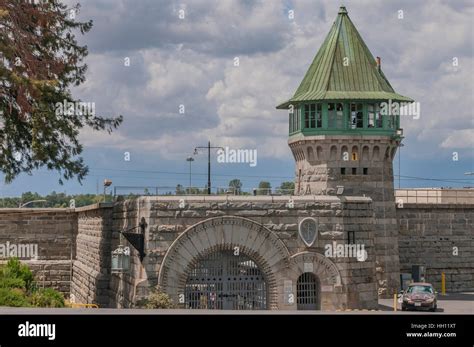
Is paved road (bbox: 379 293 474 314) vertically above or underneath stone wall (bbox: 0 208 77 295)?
underneath

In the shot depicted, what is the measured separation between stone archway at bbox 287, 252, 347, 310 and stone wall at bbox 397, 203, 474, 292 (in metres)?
19.4

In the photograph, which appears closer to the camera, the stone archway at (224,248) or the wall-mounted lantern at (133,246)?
the stone archway at (224,248)

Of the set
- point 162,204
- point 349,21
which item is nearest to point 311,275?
point 162,204

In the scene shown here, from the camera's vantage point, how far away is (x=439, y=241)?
5003 centimetres

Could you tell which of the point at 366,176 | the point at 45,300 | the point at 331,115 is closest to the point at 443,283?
the point at 366,176

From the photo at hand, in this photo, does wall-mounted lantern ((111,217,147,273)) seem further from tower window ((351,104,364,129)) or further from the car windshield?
tower window ((351,104,364,129))

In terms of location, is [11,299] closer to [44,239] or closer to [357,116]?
[44,239]

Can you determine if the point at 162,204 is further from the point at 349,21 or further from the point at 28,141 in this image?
the point at 349,21

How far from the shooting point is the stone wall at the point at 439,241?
161 feet

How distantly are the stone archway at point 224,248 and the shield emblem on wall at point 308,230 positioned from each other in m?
0.83

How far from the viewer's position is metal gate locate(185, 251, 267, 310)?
29281 mm

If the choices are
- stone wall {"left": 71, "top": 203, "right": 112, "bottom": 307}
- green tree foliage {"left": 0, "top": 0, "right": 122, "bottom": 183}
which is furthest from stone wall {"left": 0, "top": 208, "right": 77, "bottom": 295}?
green tree foliage {"left": 0, "top": 0, "right": 122, "bottom": 183}

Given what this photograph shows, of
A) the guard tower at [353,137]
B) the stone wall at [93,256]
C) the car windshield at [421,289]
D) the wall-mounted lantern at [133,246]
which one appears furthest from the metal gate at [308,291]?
the guard tower at [353,137]

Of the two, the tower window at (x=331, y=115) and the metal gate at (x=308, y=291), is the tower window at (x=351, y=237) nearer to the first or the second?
the metal gate at (x=308, y=291)
